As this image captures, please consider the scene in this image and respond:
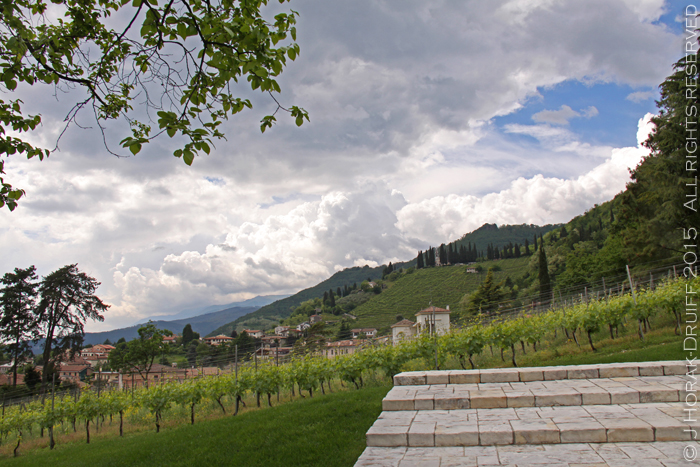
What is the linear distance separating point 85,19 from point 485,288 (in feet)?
166

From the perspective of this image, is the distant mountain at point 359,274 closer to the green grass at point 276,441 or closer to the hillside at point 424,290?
the hillside at point 424,290

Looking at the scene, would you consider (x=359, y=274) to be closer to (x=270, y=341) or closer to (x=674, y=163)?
(x=270, y=341)

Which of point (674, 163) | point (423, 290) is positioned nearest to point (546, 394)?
point (674, 163)

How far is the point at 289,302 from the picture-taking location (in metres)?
150

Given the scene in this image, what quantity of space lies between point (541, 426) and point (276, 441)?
3.22m

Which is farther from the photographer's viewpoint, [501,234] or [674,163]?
[501,234]

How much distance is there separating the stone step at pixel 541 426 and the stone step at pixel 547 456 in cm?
8

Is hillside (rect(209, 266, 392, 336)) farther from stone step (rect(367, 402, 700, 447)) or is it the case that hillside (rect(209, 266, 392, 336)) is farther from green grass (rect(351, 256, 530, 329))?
stone step (rect(367, 402, 700, 447))

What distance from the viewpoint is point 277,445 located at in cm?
488

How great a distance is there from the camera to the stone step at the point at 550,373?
5.39 metres

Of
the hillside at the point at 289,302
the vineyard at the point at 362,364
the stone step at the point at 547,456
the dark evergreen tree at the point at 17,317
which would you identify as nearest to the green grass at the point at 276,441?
the stone step at the point at 547,456

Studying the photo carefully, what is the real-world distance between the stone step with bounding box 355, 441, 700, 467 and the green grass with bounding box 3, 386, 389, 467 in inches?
31.2

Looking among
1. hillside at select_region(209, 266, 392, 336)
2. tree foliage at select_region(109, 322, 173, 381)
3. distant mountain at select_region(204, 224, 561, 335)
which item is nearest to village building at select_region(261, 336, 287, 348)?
tree foliage at select_region(109, 322, 173, 381)

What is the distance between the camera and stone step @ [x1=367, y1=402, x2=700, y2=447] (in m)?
3.60
